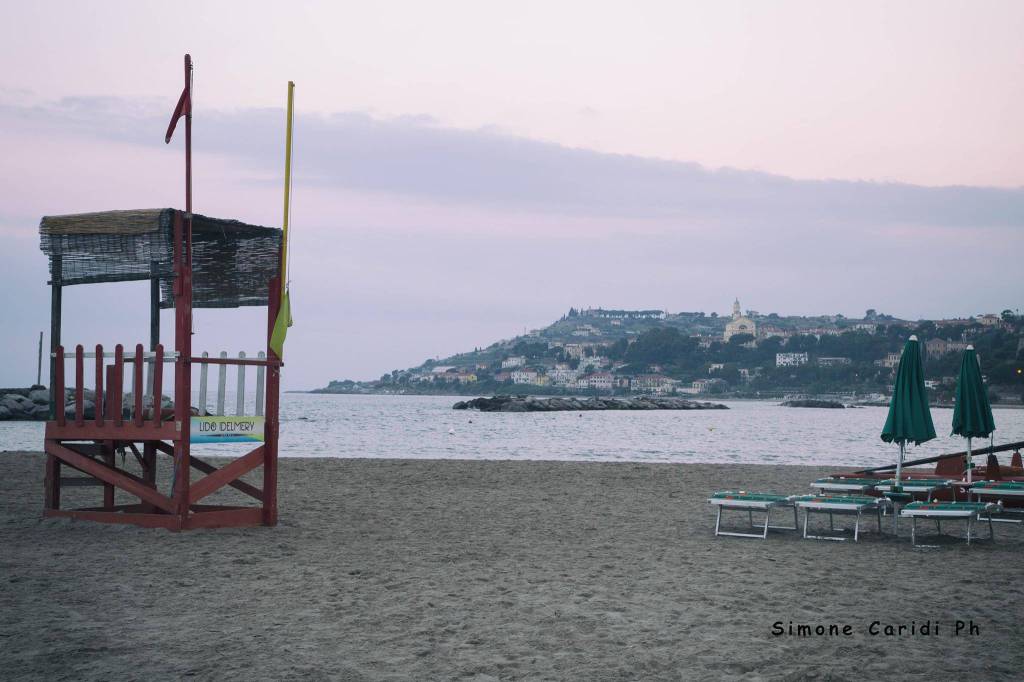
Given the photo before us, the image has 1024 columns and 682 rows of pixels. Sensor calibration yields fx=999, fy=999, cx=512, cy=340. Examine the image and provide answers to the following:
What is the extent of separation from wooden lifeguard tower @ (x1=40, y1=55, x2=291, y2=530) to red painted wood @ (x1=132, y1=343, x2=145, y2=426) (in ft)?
0.04

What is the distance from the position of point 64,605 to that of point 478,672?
10.2 ft

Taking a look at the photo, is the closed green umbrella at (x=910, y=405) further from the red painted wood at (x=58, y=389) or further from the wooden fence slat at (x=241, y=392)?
the red painted wood at (x=58, y=389)

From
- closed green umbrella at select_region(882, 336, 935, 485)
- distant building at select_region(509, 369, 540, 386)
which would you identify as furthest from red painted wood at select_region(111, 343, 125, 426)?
distant building at select_region(509, 369, 540, 386)

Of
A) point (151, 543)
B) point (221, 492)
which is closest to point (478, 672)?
point (151, 543)

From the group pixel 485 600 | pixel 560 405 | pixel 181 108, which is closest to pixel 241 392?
pixel 181 108

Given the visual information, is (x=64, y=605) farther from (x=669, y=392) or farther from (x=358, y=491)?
(x=669, y=392)

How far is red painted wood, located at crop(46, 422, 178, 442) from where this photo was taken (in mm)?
9445

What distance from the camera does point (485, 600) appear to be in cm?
704

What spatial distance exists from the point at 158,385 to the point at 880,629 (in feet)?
21.7

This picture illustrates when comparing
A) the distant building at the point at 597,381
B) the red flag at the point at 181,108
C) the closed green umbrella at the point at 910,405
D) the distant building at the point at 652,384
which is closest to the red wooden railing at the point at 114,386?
the red flag at the point at 181,108

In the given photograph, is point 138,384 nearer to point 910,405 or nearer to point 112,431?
point 112,431

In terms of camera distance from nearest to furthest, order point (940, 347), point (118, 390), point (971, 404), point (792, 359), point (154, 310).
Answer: point (118, 390) < point (154, 310) < point (971, 404) < point (940, 347) < point (792, 359)

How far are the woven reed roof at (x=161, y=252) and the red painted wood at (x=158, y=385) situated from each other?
86 centimetres

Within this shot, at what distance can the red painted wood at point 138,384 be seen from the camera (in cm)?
961
